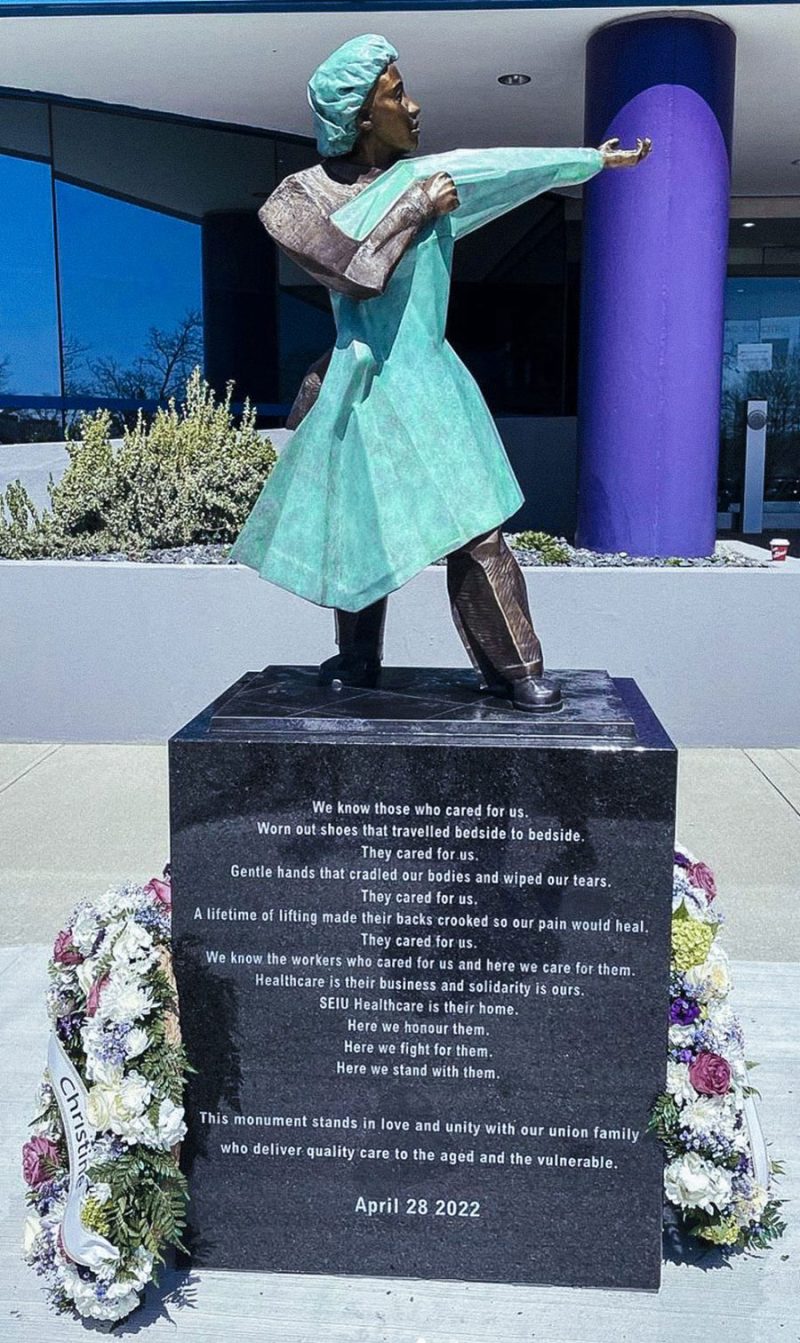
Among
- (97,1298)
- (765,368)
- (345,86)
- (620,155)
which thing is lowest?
(97,1298)

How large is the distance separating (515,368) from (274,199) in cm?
1002

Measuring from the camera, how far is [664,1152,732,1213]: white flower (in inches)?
99.9

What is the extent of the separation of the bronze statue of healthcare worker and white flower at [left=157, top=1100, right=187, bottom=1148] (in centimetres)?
108

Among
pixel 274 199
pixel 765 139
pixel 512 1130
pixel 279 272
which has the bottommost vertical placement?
pixel 512 1130

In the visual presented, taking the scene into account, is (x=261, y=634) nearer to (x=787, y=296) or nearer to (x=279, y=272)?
(x=279, y=272)

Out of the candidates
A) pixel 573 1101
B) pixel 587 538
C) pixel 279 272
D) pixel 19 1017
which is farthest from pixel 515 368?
pixel 573 1101

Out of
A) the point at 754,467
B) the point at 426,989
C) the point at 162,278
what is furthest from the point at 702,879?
the point at 754,467

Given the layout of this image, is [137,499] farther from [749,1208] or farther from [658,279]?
[749,1208]

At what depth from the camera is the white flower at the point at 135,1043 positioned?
2453mm

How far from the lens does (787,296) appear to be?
1333 centimetres

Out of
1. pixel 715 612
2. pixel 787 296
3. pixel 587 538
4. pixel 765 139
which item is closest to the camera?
pixel 715 612

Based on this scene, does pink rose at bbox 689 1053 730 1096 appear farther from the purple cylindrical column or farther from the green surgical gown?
the purple cylindrical column

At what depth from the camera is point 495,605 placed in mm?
2744

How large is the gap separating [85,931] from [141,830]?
2720 mm
